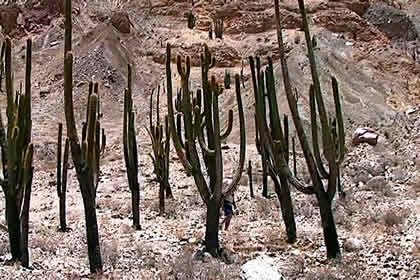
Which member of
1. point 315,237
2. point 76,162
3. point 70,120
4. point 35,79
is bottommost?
point 315,237

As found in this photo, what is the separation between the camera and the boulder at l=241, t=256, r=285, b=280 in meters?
9.26

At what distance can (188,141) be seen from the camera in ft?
39.2

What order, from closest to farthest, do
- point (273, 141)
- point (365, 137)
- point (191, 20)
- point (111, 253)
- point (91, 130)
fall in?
point (91, 130) < point (111, 253) < point (273, 141) < point (365, 137) < point (191, 20)

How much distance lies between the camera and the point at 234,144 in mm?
27609

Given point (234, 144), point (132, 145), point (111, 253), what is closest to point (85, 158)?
point (111, 253)

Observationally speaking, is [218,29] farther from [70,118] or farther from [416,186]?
[70,118]

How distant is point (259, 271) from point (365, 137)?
1676 centimetres

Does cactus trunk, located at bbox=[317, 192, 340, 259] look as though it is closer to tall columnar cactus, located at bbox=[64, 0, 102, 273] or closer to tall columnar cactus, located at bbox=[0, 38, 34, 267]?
tall columnar cactus, located at bbox=[64, 0, 102, 273]

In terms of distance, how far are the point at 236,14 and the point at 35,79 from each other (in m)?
14.0

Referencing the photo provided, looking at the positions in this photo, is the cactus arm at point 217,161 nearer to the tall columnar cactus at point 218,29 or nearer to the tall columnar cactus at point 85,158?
the tall columnar cactus at point 85,158

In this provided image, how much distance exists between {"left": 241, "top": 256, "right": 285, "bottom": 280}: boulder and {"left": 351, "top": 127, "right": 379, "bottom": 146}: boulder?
16074mm

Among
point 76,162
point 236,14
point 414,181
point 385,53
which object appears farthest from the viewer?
point 236,14

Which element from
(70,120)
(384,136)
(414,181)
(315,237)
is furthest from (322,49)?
(70,120)

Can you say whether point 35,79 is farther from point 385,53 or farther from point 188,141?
point 188,141
